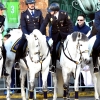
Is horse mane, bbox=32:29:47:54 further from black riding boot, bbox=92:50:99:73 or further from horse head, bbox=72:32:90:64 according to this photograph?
black riding boot, bbox=92:50:99:73

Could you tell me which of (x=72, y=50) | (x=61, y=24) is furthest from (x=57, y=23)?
(x=72, y=50)

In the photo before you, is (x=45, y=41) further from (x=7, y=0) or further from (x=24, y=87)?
(x=7, y=0)

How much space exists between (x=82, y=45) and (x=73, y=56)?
0.48 metres

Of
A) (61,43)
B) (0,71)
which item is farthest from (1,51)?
(61,43)

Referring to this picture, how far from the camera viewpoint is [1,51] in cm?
1363

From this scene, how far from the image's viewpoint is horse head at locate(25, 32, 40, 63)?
13.2 meters

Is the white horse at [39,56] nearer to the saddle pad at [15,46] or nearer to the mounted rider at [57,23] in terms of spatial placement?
the mounted rider at [57,23]

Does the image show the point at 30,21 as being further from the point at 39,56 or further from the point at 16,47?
the point at 39,56

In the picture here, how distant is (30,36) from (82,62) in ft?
5.32

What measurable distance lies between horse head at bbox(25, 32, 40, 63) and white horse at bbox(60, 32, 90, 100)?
0.89m

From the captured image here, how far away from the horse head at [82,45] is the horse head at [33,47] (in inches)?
40.2

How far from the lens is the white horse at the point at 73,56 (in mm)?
13453

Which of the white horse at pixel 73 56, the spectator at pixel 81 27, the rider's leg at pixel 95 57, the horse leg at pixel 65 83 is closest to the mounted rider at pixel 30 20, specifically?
the white horse at pixel 73 56

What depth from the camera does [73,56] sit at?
45.1 feet
